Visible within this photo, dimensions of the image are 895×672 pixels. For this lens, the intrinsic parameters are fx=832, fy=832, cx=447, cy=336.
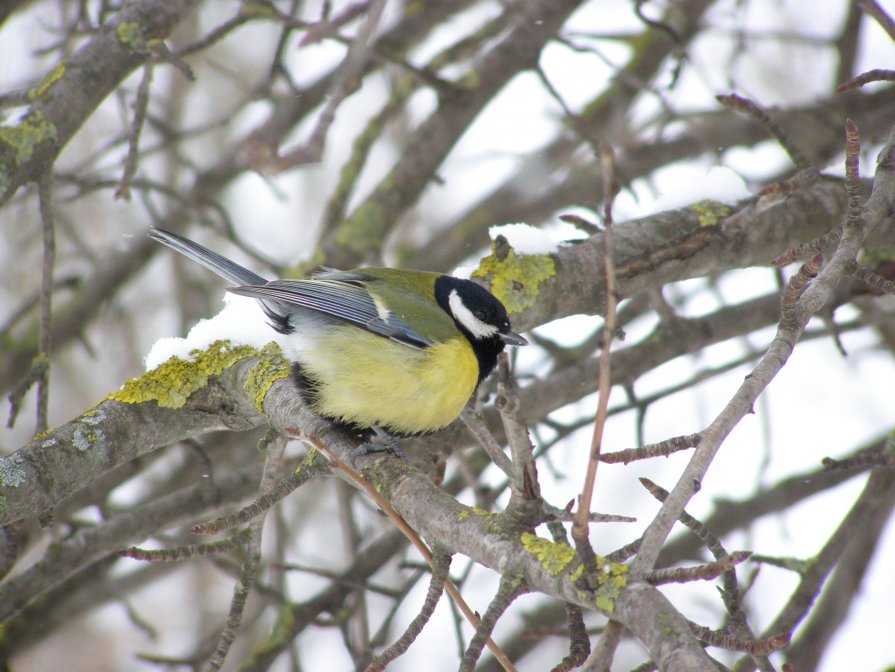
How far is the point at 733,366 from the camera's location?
148 inches

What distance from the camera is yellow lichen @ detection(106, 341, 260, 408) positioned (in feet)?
8.42

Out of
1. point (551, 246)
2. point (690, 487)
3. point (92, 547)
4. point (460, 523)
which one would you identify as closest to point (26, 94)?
point (92, 547)

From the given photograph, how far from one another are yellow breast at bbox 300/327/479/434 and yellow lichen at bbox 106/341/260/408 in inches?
11.0

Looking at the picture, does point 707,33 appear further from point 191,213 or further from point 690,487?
point 690,487

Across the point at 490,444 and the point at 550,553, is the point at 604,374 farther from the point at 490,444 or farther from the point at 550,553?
the point at 490,444

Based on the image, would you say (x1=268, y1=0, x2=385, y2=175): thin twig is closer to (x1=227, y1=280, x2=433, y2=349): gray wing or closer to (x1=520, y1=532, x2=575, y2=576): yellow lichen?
(x1=227, y1=280, x2=433, y2=349): gray wing

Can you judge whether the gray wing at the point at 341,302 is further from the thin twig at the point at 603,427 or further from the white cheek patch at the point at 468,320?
the thin twig at the point at 603,427

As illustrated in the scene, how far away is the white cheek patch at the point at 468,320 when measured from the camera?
3.04 m

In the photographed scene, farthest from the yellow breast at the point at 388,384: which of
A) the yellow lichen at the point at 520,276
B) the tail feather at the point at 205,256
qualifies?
the tail feather at the point at 205,256

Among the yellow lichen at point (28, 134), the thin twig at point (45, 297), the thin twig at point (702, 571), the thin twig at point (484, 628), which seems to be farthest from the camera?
the yellow lichen at point (28, 134)

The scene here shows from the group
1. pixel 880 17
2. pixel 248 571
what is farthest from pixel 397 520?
pixel 880 17

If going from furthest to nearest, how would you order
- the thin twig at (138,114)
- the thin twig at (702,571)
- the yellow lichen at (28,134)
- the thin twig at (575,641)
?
1. the thin twig at (138,114)
2. the yellow lichen at (28,134)
3. the thin twig at (575,641)
4. the thin twig at (702,571)

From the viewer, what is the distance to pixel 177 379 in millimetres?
2633

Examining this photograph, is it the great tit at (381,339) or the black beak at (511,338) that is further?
the black beak at (511,338)
